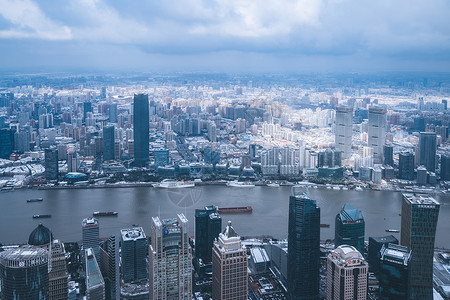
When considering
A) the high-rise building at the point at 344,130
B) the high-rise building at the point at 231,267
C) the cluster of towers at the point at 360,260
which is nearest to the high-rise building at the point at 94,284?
the high-rise building at the point at 231,267

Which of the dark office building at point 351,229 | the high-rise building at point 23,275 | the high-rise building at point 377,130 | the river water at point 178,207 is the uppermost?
the high-rise building at point 377,130

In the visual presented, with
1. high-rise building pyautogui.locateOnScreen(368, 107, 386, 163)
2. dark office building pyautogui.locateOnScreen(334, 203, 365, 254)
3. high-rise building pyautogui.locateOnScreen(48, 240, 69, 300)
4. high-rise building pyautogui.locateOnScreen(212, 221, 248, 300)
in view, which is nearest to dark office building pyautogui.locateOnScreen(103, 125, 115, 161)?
high-rise building pyautogui.locateOnScreen(368, 107, 386, 163)

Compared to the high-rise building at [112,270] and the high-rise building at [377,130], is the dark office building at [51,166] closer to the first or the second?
the high-rise building at [112,270]

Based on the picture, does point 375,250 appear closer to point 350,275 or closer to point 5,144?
point 350,275

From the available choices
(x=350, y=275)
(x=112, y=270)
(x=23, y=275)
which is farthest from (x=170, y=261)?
(x=350, y=275)

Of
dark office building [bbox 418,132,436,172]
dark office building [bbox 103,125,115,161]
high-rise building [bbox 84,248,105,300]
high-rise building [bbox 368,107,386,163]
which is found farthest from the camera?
dark office building [bbox 103,125,115,161]

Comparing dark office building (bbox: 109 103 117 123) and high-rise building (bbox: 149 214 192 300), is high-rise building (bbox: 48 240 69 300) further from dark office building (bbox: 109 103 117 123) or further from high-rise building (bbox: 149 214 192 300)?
dark office building (bbox: 109 103 117 123)
